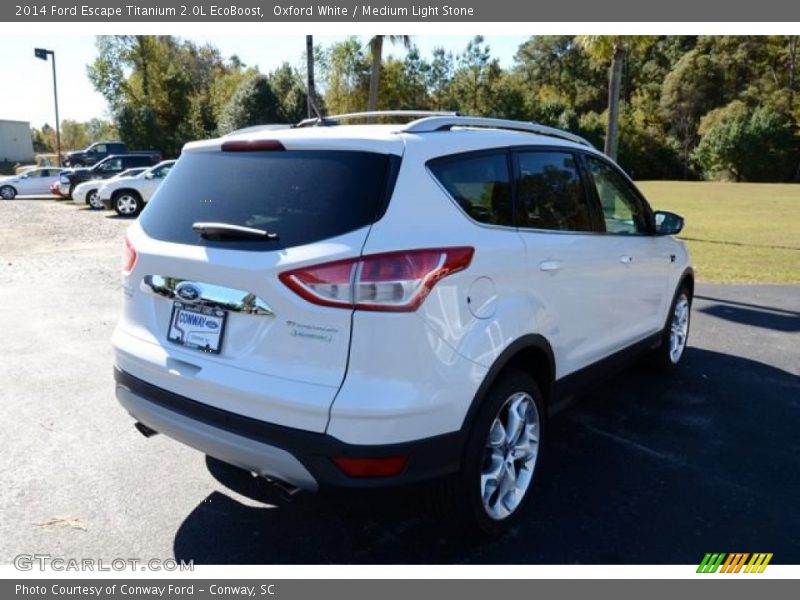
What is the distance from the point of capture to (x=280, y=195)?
108 inches

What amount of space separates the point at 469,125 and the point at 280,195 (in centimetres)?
117

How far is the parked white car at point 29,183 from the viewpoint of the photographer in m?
29.5

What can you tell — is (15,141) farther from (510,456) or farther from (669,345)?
(510,456)

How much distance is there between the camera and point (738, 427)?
14.7 feet

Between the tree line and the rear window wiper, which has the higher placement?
the tree line

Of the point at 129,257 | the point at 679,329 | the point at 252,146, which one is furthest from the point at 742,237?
the point at 129,257

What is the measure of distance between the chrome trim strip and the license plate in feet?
0.11

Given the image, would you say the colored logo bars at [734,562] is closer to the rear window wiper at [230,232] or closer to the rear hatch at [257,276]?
the rear hatch at [257,276]

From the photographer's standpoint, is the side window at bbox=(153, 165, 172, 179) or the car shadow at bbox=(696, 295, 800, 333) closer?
the car shadow at bbox=(696, 295, 800, 333)

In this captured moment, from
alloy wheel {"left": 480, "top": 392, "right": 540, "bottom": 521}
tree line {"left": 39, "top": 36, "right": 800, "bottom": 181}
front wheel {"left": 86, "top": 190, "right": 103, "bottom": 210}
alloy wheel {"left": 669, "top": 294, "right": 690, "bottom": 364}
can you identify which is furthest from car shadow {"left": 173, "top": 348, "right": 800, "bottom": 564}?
tree line {"left": 39, "top": 36, "right": 800, "bottom": 181}

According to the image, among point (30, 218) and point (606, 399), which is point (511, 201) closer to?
point (606, 399)

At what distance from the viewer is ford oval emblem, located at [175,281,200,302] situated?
9.14 ft

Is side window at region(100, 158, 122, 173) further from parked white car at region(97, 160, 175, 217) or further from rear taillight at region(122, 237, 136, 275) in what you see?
rear taillight at region(122, 237, 136, 275)

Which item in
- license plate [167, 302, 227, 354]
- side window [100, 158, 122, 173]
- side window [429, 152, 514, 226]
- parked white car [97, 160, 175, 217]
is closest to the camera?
license plate [167, 302, 227, 354]
